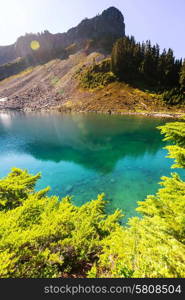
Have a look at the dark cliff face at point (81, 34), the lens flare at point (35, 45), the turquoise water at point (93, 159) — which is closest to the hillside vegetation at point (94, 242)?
the turquoise water at point (93, 159)

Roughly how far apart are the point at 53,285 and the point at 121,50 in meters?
89.5

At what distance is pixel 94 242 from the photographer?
6.45 meters

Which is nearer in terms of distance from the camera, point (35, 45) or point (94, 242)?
point (94, 242)

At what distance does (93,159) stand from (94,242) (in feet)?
56.8

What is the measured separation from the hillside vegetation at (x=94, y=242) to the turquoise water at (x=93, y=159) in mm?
7220

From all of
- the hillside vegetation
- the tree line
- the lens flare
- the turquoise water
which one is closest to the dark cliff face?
the lens flare

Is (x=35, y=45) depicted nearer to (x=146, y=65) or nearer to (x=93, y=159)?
(x=146, y=65)

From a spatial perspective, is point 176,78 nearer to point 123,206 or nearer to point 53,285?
point 123,206

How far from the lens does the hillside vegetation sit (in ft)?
13.5

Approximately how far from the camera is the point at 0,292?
119 inches

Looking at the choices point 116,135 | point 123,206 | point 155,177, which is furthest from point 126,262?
point 116,135

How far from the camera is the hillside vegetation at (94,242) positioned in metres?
4.12

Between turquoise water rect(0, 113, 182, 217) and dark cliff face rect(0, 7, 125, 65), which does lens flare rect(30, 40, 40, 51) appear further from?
turquoise water rect(0, 113, 182, 217)

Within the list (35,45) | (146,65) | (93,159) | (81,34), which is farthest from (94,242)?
(35,45)
